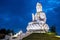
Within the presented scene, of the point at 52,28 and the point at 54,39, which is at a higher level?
the point at 52,28

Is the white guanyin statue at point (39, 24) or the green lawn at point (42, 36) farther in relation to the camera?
the white guanyin statue at point (39, 24)

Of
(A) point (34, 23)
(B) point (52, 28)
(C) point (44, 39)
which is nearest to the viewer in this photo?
(C) point (44, 39)

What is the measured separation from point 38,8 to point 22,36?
7.46 feet

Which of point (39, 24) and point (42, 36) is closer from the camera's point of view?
point (42, 36)

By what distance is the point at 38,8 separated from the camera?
13.9 m

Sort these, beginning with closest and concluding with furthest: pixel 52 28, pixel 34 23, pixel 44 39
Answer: pixel 44 39, pixel 34 23, pixel 52 28

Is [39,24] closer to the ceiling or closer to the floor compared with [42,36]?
closer to the ceiling

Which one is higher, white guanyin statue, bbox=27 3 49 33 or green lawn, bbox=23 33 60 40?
white guanyin statue, bbox=27 3 49 33

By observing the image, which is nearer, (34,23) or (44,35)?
(44,35)

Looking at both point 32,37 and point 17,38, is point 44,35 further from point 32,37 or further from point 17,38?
point 17,38

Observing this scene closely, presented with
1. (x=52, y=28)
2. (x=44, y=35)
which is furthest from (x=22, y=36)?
(x=52, y=28)

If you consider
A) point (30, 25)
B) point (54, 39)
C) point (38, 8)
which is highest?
point (38, 8)

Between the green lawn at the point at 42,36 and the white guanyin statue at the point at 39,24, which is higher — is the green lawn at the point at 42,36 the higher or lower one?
the lower one

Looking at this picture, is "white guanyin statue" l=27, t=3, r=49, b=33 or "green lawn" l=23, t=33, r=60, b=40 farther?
"white guanyin statue" l=27, t=3, r=49, b=33
